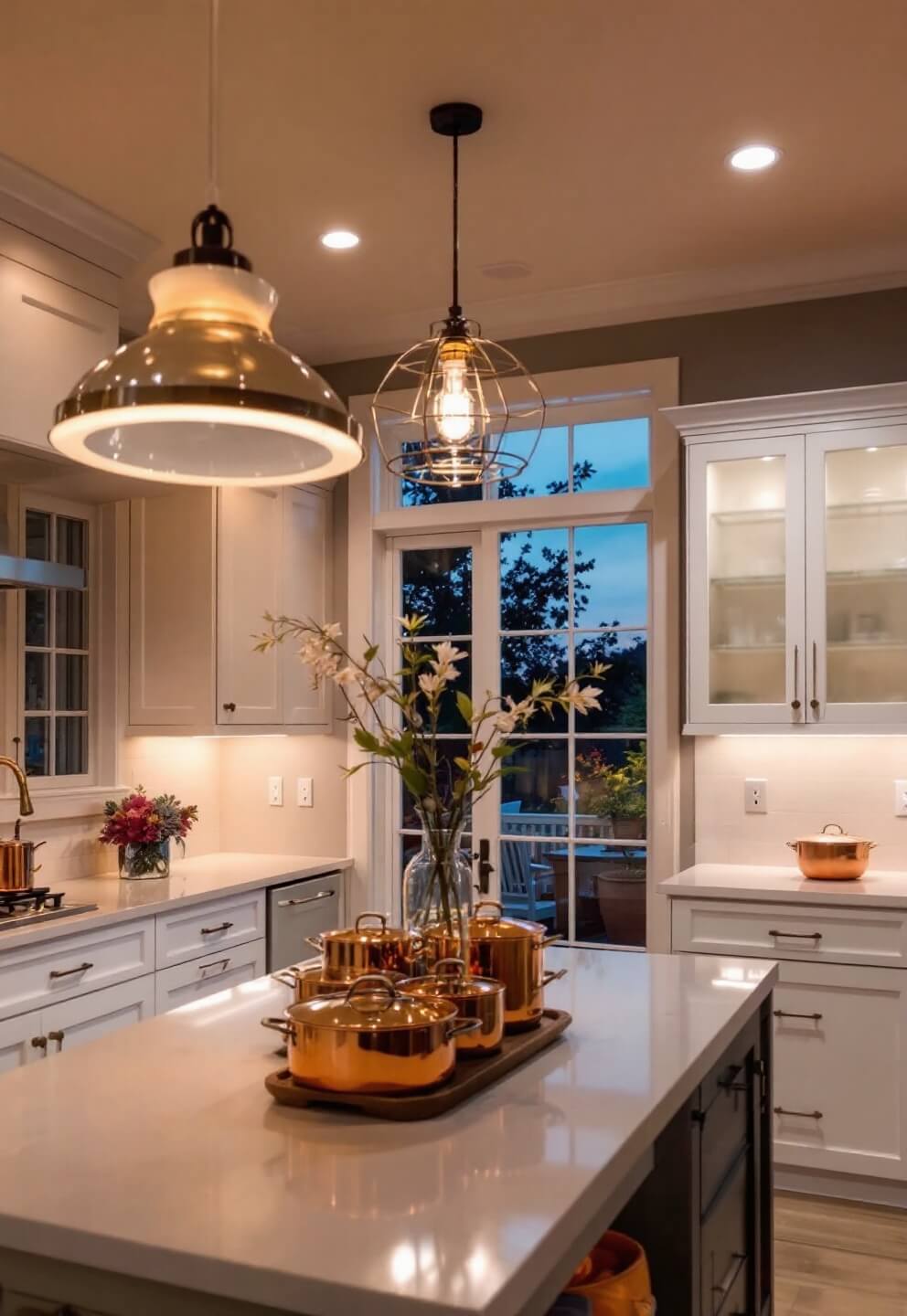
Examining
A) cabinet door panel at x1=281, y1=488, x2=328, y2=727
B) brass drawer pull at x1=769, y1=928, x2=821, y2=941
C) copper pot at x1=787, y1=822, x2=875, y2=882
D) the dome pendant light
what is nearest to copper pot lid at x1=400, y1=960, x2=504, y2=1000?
the dome pendant light

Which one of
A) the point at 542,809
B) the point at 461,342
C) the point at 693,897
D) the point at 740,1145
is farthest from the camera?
the point at 542,809

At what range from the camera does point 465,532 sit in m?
4.81

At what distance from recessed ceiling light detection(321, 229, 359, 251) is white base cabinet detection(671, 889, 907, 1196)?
7.74 ft

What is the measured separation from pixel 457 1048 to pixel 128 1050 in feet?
1.75

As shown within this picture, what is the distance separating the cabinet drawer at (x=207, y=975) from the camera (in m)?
3.61

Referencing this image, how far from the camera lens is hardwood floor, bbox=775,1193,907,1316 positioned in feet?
9.76

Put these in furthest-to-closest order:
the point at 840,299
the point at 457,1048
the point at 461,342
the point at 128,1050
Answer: the point at 840,299 < the point at 461,342 < the point at 128,1050 < the point at 457,1048

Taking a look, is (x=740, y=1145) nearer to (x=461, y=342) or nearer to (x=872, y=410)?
(x=461, y=342)

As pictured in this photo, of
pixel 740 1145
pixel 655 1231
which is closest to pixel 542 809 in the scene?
pixel 740 1145

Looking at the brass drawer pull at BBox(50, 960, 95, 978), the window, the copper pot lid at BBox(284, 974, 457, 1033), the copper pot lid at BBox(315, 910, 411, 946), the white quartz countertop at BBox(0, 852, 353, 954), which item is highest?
the window

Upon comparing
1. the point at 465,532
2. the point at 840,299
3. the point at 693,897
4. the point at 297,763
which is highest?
the point at 840,299

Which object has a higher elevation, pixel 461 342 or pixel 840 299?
pixel 840 299

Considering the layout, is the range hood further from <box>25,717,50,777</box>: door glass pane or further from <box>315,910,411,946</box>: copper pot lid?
<box>315,910,411,946</box>: copper pot lid

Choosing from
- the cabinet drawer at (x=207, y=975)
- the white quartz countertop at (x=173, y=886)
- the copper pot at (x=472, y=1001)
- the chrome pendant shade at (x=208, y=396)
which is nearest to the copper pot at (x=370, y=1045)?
the copper pot at (x=472, y=1001)
